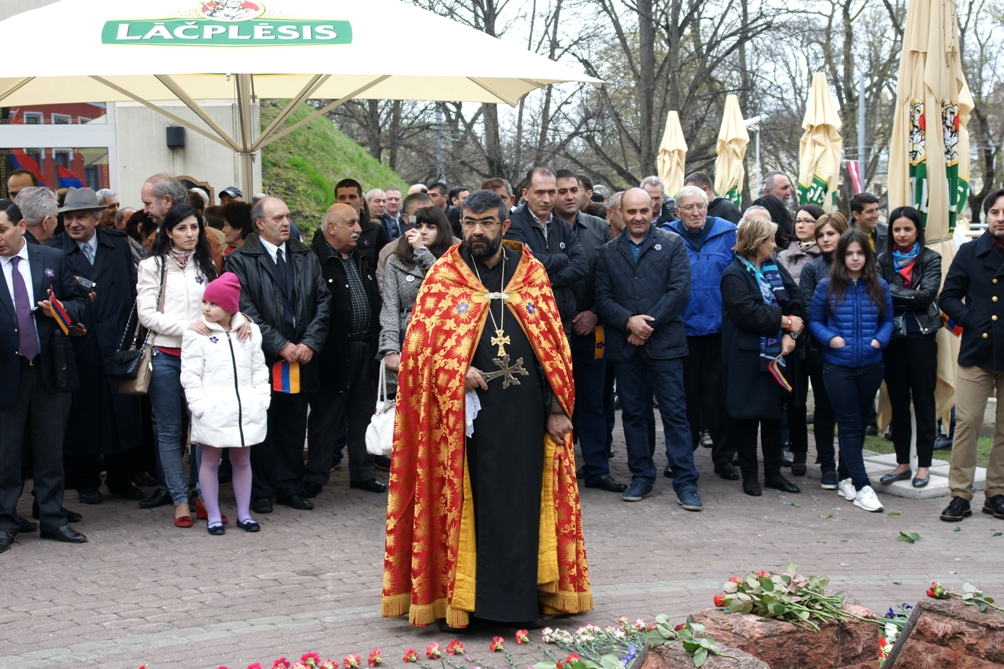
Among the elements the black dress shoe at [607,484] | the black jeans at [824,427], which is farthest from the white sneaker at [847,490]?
the black dress shoe at [607,484]

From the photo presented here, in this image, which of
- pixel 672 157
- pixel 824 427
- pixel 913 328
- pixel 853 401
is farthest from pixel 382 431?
pixel 672 157

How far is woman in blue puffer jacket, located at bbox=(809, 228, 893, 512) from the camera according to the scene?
785cm

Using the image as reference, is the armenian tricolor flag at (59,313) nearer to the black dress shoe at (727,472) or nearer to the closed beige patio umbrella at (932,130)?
the black dress shoe at (727,472)

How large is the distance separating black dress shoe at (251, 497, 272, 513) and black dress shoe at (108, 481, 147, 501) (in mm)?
971

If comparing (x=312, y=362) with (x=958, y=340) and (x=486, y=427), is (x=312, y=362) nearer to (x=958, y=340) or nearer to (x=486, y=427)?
(x=486, y=427)

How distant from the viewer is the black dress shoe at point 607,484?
8.26 meters

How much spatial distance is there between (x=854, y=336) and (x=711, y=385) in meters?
1.27

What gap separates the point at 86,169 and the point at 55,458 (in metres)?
8.53

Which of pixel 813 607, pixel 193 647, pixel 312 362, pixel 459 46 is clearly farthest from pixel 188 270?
pixel 813 607

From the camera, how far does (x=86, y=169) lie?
568 inches

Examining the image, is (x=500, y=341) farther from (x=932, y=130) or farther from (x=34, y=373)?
(x=932, y=130)

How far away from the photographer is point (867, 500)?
781 centimetres

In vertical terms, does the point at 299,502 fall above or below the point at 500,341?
below

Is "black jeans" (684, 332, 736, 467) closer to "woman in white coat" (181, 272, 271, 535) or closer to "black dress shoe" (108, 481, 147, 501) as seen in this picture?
"woman in white coat" (181, 272, 271, 535)
